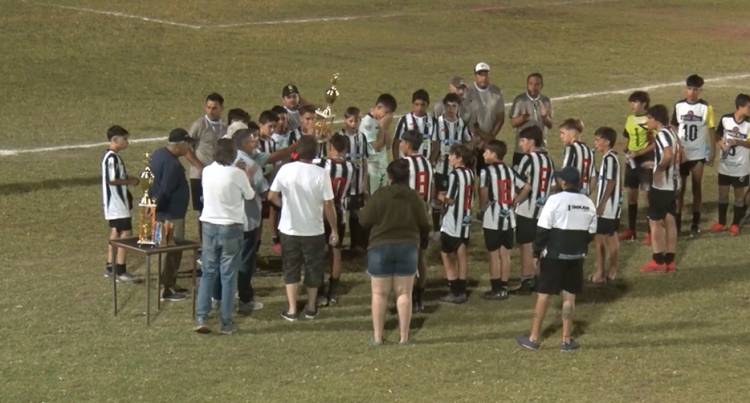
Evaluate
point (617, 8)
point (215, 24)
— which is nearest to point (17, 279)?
point (215, 24)

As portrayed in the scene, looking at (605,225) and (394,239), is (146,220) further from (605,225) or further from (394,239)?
(605,225)

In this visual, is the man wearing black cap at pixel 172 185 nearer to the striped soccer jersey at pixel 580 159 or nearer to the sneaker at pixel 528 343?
the sneaker at pixel 528 343

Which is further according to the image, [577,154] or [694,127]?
[694,127]

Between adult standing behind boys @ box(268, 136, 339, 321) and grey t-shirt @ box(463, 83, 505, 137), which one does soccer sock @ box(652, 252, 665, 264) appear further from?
adult standing behind boys @ box(268, 136, 339, 321)

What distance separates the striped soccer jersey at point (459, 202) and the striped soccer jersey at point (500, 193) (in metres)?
0.19

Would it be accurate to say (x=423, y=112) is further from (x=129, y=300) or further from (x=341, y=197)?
(x=129, y=300)

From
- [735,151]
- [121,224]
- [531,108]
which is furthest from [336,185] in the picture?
[735,151]

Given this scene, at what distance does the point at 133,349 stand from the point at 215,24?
1201 inches

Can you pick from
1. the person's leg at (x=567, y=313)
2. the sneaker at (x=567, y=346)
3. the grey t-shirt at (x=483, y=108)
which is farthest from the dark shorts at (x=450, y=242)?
the grey t-shirt at (x=483, y=108)

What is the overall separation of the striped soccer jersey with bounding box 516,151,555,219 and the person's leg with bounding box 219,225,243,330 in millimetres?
3646

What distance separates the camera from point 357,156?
18.8 m

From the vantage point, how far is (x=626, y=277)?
18.7 metres

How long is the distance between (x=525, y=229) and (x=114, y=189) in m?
4.79

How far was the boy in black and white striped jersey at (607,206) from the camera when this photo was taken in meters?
18.0
